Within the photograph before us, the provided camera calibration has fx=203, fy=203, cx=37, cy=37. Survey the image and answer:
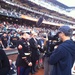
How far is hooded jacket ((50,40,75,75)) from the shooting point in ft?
8.24

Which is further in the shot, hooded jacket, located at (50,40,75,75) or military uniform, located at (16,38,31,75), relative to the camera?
military uniform, located at (16,38,31,75)

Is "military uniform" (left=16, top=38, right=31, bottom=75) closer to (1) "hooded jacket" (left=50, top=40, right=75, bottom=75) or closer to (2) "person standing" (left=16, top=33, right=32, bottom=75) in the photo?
(2) "person standing" (left=16, top=33, right=32, bottom=75)

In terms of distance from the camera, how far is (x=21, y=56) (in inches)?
176

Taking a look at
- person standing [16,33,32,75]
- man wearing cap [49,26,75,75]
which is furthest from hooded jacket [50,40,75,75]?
person standing [16,33,32,75]

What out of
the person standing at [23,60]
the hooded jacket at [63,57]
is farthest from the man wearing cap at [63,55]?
the person standing at [23,60]

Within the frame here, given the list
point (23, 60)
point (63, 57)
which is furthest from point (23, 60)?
point (63, 57)

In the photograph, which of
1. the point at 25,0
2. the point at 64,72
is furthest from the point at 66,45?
the point at 25,0

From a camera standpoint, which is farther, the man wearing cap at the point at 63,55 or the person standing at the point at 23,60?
the person standing at the point at 23,60

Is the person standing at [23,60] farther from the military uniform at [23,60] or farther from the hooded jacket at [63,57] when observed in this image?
the hooded jacket at [63,57]

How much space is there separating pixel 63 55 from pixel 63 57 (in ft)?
0.10

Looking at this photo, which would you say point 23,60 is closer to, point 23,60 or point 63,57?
point 23,60

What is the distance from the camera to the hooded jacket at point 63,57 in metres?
2.51

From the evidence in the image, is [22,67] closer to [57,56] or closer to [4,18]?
A: [57,56]

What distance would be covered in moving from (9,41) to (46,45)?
23.3 feet
